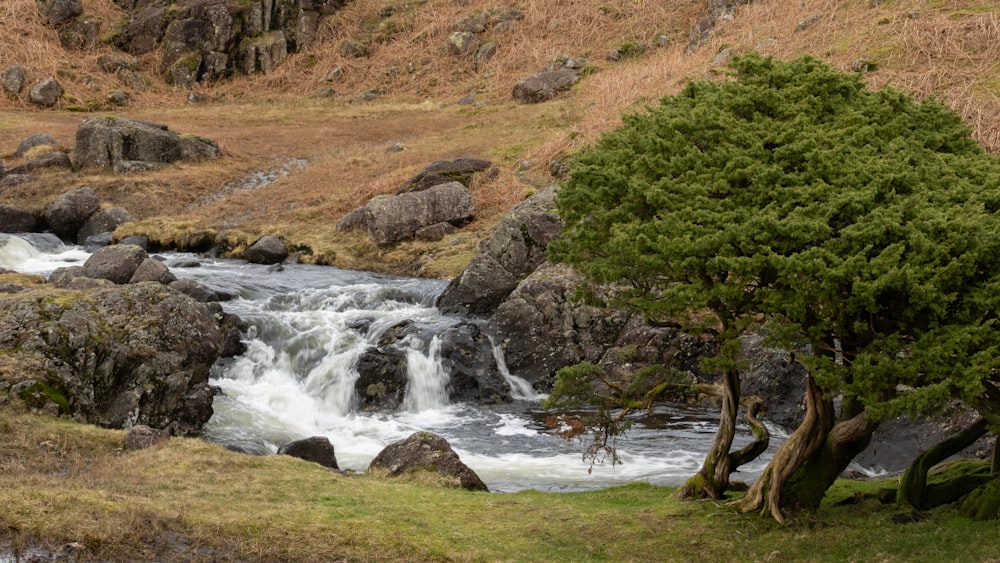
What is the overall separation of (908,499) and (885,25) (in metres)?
26.4

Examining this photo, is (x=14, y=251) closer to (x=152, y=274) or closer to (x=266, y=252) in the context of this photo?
(x=266, y=252)

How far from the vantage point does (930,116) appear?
1365cm

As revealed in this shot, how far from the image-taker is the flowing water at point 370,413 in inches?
713

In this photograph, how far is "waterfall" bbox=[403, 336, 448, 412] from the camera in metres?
22.6

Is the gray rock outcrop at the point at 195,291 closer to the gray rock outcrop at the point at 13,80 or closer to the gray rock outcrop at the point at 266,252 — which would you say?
the gray rock outcrop at the point at 266,252

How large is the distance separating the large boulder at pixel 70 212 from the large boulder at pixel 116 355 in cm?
1922

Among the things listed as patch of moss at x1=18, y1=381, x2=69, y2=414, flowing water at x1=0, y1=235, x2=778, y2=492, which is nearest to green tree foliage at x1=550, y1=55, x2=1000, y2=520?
flowing water at x1=0, y1=235, x2=778, y2=492

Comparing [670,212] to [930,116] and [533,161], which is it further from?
[533,161]

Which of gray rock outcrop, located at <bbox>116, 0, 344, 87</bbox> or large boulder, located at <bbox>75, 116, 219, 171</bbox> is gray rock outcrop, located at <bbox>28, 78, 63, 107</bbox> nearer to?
gray rock outcrop, located at <bbox>116, 0, 344, 87</bbox>

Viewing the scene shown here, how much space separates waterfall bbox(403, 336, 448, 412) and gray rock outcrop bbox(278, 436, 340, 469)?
5.03 metres

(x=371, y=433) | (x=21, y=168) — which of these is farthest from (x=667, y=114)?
(x=21, y=168)

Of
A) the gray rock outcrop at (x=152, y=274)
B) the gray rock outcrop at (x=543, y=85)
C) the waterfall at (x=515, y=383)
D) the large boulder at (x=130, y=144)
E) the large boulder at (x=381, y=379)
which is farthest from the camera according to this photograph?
the gray rock outcrop at (x=543, y=85)

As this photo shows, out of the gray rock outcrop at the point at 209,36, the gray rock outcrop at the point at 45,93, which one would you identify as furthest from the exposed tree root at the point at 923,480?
the gray rock outcrop at the point at 209,36

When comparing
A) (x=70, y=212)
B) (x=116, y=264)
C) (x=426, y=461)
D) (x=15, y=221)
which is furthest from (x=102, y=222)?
(x=426, y=461)
